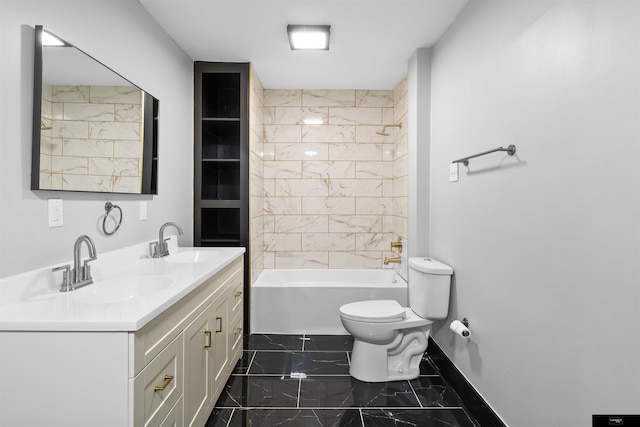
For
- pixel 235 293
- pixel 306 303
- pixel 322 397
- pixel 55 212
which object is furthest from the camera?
pixel 306 303

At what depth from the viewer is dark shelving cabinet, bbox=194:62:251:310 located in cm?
318

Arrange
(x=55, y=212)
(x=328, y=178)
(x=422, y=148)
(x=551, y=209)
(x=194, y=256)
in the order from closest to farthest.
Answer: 1. (x=551, y=209)
2. (x=55, y=212)
3. (x=194, y=256)
4. (x=422, y=148)
5. (x=328, y=178)

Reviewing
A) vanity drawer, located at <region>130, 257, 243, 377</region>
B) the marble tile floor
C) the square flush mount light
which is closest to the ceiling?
the square flush mount light

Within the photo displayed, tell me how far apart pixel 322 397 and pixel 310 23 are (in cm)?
251

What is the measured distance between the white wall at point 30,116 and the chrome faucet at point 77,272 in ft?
0.27

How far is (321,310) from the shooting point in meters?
3.31

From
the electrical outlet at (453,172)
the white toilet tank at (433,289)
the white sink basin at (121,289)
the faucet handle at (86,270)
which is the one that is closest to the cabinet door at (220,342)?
the white sink basin at (121,289)

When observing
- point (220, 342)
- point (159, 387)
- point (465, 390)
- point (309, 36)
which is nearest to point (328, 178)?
point (309, 36)

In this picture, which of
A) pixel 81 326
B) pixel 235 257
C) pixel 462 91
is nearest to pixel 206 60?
pixel 235 257

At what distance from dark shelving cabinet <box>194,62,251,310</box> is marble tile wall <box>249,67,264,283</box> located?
0.06 meters

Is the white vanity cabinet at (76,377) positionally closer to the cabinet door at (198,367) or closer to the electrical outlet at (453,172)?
the cabinet door at (198,367)

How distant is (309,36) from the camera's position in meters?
2.62

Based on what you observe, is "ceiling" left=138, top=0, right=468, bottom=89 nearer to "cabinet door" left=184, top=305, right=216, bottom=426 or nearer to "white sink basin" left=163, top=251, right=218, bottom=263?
"white sink basin" left=163, top=251, right=218, bottom=263

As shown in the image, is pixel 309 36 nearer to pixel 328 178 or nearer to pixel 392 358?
pixel 328 178
